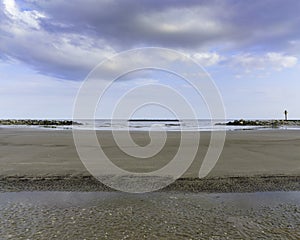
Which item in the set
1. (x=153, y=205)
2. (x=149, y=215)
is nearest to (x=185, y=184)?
(x=153, y=205)

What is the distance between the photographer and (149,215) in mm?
5328

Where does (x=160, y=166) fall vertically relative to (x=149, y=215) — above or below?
above

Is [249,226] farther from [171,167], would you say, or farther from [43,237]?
[171,167]

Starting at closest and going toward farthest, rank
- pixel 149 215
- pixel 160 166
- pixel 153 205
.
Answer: pixel 149 215 → pixel 153 205 → pixel 160 166

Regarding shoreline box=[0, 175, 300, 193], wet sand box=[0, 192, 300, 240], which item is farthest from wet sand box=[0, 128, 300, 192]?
wet sand box=[0, 192, 300, 240]

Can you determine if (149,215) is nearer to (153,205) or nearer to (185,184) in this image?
(153,205)

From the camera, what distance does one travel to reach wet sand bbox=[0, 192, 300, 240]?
14.8ft

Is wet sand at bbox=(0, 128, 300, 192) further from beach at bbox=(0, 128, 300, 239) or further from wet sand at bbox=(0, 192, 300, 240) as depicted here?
wet sand at bbox=(0, 192, 300, 240)

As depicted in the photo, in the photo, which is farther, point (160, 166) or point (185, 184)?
point (160, 166)

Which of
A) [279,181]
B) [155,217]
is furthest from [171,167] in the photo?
[155,217]

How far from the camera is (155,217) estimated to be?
17.1ft

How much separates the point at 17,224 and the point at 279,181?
664 cm

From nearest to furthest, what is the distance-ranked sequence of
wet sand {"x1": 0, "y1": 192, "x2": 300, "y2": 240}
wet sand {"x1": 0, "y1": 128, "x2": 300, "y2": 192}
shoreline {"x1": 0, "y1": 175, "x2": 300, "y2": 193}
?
wet sand {"x1": 0, "y1": 192, "x2": 300, "y2": 240}, shoreline {"x1": 0, "y1": 175, "x2": 300, "y2": 193}, wet sand {"x1": 0, "y1": 128, "x2": 300, "y2": 192}

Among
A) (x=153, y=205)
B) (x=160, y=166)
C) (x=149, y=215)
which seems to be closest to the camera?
(x=149, y=215)
